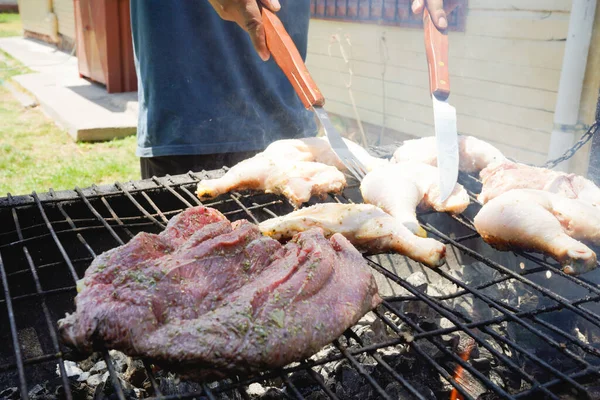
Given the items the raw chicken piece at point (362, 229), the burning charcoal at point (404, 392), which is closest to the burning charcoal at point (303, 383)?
the burning charcoal at point (404, 392)

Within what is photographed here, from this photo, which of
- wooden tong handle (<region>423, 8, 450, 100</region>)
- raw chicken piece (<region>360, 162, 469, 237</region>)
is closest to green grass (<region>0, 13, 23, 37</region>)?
wooden tong handle (<region>423, 8, 450, 100</region>)

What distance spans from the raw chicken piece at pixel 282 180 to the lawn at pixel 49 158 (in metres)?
4.53

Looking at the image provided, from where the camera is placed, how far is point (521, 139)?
6043 millimetres

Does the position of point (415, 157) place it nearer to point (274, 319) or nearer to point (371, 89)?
point (274, 319)

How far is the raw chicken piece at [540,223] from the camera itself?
2.47 m

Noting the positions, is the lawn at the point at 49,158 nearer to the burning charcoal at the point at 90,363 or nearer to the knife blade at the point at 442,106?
the burning charcoal at the point at 90,363

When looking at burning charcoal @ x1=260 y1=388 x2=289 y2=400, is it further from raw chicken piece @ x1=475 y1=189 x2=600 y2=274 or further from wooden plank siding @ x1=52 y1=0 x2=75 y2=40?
wooden plank siding @ x1=52 y1=0 x2=75 y2=40

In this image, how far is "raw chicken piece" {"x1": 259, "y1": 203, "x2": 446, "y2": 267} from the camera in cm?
244

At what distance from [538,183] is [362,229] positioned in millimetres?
1290

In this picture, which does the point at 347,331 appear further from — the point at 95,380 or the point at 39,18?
the point at 39,18

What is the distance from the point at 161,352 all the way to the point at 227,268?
446 millimetres

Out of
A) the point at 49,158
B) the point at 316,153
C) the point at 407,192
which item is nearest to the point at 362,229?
the point at 407,192

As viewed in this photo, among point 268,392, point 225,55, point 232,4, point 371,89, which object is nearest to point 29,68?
point 371,89

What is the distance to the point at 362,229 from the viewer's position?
2.53 metres
